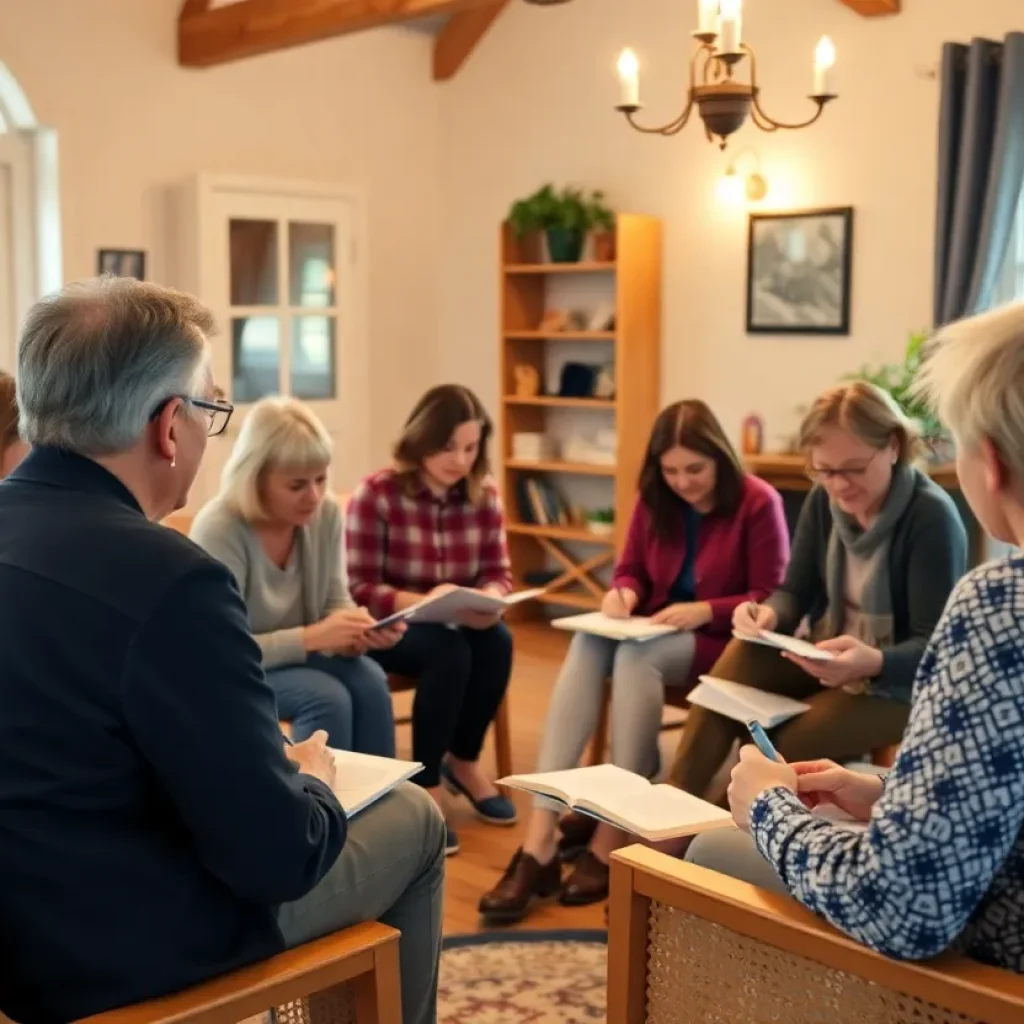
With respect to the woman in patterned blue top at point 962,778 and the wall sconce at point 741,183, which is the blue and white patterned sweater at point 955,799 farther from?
the wall sconce at point 741,183

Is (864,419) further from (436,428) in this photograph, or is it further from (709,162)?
(709,162)

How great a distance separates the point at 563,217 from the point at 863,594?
125 inches

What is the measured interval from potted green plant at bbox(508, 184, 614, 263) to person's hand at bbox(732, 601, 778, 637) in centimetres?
291

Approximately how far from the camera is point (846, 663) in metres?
2.66

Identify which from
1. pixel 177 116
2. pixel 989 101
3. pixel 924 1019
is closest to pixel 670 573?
pixel 924 1019

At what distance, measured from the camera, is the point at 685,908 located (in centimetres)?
159

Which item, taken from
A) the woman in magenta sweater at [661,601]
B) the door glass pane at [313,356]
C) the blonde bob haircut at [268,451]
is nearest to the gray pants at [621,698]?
the woman in magenta sweater at [661,601]

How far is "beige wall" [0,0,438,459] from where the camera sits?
516 centimetres

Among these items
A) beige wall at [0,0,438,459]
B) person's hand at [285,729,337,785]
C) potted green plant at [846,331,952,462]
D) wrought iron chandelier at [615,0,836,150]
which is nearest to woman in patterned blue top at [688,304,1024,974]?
person's hand at [285,729,337,785]

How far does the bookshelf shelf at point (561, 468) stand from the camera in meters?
5.71

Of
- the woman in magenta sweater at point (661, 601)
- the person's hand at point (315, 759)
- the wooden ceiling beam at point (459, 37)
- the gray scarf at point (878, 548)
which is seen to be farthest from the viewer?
the wooden ceiling beam at point (459, 37)

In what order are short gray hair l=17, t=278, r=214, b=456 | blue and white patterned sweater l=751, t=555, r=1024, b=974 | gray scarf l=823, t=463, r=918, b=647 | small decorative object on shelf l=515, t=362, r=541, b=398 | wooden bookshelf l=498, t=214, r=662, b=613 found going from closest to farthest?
blue and white patterned sweater l=751, t=555, r=1024, b=974
short gray hair l=17, t=278, r=214, b=456
gray scarf l=823, t=463, r=918, b=647
wooden bookshelf l=498, t=214, r=662, b=613
small decorative object on shelf l=515, t=362, r=541, b=398

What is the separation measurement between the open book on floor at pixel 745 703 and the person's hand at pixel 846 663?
0.09m

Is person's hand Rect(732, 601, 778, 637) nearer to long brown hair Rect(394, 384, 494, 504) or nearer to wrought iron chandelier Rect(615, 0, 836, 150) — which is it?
long brown hair Rect(394, 384, 494, 504)
